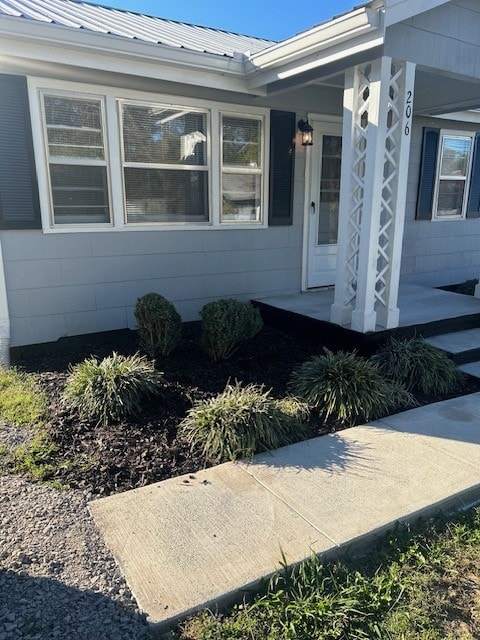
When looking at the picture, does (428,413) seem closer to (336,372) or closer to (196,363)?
(336,372)

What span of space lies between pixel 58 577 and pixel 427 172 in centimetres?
743

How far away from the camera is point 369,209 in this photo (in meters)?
4.29

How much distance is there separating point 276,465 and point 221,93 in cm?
429

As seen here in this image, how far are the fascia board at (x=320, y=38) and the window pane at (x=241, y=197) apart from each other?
123 cm

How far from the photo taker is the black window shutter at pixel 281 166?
19.2ft

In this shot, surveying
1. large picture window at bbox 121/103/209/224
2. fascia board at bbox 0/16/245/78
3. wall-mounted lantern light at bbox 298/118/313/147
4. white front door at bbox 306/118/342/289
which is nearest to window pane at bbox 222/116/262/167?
large picture window at bbox 121/103/209/224

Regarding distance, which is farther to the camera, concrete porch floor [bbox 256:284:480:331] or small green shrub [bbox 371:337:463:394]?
concrete porch floor [bbox 256:284:480:331]

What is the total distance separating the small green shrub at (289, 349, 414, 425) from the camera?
3580 mm

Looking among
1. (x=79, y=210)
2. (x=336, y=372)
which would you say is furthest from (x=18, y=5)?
(x=336, y=372)

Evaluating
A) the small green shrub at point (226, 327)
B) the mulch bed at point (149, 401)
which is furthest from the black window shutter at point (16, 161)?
the small green shrub at point (226, 327)

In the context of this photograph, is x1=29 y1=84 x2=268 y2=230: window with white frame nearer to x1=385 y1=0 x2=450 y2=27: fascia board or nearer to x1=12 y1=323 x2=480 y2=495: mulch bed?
x1=12 y1=323 x2=480 y2=495: mulch bed

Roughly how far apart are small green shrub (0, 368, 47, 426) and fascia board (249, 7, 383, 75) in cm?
380

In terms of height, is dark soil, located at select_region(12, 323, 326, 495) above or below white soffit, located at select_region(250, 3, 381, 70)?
below

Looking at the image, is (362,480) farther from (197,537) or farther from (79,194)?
(79,194)
